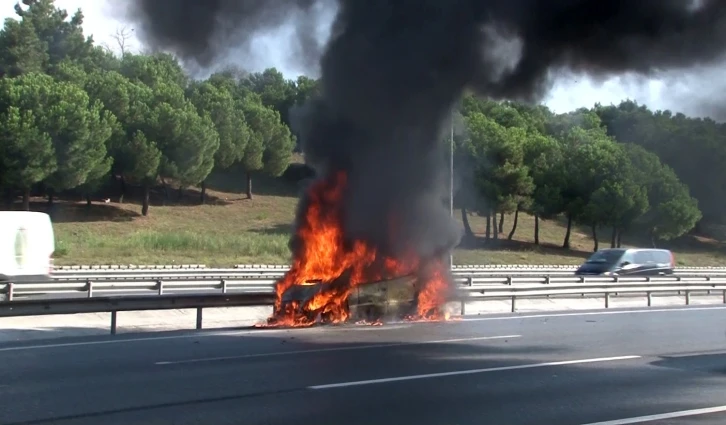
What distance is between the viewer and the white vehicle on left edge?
27797 millimetres

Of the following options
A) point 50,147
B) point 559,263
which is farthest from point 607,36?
point 50,147

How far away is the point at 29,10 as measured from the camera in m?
69.5

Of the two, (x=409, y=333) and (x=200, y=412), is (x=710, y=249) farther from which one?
(x=200, y=412)

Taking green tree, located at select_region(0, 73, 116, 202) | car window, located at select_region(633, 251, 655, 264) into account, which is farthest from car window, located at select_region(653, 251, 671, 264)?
green tree, located at select_region(0, 73, 116, 202)

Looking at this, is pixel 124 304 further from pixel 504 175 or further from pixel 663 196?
pixel 663 196

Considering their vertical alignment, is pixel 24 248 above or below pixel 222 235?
below

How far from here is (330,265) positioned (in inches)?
695

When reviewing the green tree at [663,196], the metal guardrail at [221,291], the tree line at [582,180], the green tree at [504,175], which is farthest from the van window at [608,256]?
the green tree at [663,196]

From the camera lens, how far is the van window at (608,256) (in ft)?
117

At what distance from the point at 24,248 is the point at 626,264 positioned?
21487 mm

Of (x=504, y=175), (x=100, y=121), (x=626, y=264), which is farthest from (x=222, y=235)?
(x=626, y=264)

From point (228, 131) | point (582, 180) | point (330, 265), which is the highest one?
point (228, 131)

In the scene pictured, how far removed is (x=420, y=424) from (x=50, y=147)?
5019 cm

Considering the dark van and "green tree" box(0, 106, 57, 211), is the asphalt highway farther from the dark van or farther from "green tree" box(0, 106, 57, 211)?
"green tree" box(0, 106, 57, 211)
